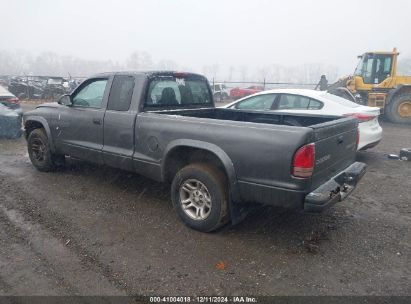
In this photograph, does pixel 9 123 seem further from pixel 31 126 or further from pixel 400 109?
pixel 400 109

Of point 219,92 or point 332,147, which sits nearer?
point 332,147

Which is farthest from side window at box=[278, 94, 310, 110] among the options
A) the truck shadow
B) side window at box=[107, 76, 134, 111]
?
side window at box=[107, 76, 134, 111]

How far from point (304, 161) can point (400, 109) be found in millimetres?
13680

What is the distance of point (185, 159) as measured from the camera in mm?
4395

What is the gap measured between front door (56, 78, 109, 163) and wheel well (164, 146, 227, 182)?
1319mm

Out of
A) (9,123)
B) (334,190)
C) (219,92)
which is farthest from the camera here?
(219,92)

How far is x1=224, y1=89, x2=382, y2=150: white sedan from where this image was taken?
702 centimetres

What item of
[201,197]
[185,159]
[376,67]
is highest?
[376,67]

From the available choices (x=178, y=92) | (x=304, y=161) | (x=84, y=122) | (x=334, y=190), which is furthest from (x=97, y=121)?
(x=334, y=190)

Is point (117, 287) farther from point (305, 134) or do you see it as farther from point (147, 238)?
point (305, 134)

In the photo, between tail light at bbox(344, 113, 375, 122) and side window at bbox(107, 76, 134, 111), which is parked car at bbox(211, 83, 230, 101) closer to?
tail light at bbox(344, 113, 375, 122)

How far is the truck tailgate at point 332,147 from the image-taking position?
11.5ft

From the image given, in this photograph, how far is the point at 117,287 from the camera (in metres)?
3.04

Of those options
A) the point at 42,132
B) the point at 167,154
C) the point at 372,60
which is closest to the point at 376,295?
the point at 167,154
